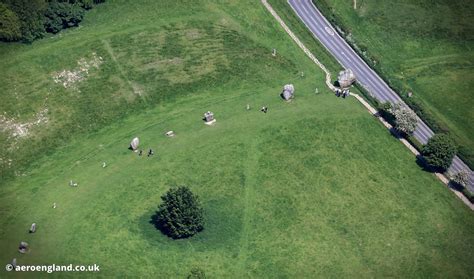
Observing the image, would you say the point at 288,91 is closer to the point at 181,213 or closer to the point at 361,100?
the point at 361,100

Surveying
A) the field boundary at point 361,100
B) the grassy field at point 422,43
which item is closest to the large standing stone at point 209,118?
the field boundary at point 361,100

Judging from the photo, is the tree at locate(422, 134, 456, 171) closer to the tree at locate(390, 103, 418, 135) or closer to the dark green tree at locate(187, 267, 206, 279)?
the tree at locate(390, 103, 418, 135)

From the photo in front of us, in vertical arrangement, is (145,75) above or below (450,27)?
below

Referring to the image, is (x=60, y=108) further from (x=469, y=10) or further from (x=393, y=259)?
(x=469, y=10)

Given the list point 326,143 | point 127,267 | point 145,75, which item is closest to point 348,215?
point 326,143

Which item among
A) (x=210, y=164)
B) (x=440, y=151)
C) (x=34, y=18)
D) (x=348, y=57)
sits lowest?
(x=210, y=164)

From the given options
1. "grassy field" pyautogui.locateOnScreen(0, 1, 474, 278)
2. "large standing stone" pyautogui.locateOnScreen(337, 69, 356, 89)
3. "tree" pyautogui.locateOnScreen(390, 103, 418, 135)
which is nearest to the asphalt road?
"large standing stone" pyautogui.locateOnScreen(337, 69, 356, 89)

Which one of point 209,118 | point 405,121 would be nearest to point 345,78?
point 405,121
